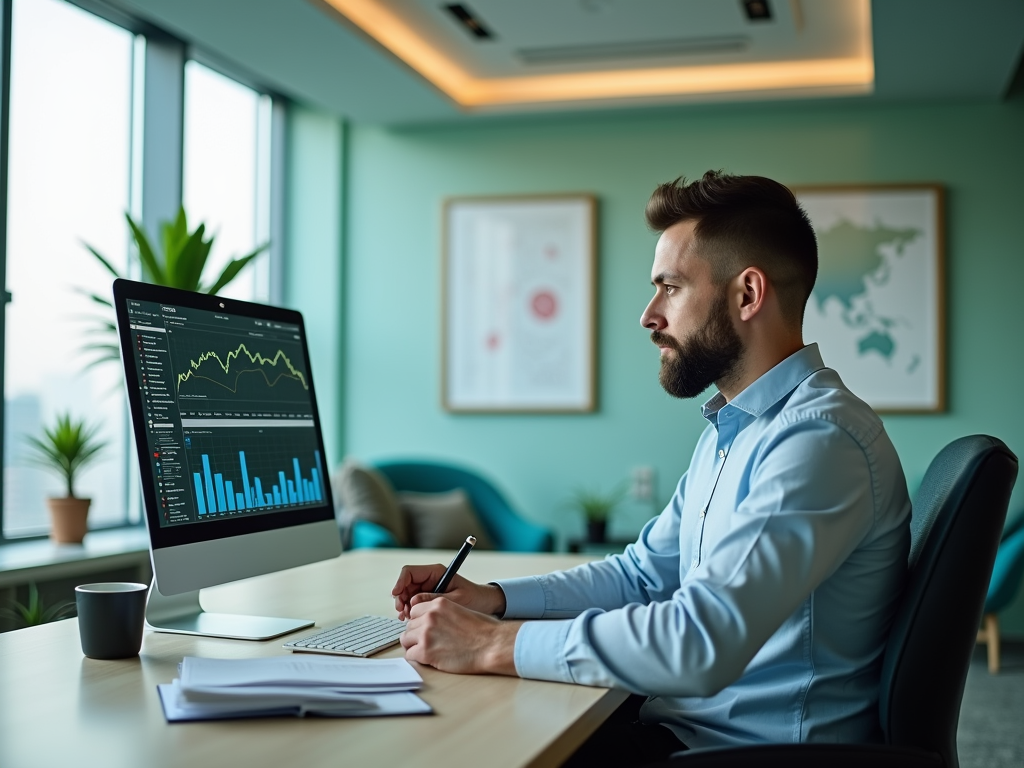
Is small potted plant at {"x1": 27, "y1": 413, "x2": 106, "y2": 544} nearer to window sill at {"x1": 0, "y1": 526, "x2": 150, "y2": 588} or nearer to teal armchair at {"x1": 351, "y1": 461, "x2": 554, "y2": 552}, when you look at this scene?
window sill at {"x1": 0, "y1": 526, "x2": 150, "y2": 588}

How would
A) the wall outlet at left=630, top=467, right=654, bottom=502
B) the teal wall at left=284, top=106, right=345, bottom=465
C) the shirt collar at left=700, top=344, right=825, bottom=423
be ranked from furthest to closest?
the teal wall at left=284, top=106, right=345, bottom=465 → the wall outlet at left=630, top=467, right=654, bottom=502 → the shirt collar at left=700, top=344, right=825, bottom=423

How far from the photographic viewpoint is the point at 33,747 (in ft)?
3.41

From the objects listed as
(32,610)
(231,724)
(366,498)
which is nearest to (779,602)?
(231,724)

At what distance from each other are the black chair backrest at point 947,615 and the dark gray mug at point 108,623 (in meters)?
1.03

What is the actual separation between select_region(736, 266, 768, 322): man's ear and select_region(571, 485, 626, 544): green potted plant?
356 centimetres

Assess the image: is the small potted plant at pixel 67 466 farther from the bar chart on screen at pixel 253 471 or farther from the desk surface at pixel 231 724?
the desk surface at pixel 231 724

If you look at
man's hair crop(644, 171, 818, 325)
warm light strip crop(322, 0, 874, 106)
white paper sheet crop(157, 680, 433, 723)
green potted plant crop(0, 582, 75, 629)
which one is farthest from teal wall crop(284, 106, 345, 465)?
white paper sheet crop(157, 680, 433, 723)

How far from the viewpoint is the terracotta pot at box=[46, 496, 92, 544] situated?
11.9 ft

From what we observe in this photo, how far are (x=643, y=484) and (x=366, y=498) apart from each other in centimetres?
155

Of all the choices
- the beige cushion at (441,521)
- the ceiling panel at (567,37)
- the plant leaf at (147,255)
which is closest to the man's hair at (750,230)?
the ceiling panel at (567,37)

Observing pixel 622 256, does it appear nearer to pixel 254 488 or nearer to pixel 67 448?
pixel 67 448

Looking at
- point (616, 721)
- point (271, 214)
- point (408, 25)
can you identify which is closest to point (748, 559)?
point (616, 721)

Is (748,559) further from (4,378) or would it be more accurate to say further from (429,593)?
(4,378)

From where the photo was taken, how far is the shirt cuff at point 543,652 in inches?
51.5
